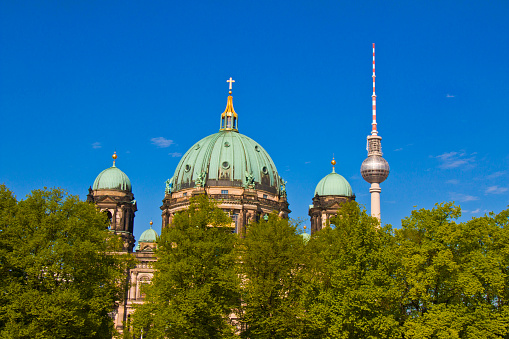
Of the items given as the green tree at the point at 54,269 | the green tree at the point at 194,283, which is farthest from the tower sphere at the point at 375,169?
the green tree at the point at 54,269

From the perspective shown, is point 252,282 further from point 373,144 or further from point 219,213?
point 373,144

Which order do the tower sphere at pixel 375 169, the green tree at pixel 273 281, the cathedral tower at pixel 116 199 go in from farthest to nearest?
1. the cathedral tower at pixel 116 199
2. the tower sphere at pixel 375 169
3. the green tree at pixel 273 281

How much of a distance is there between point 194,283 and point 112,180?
60235 mm

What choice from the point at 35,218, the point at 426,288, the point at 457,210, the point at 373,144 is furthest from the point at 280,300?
the point at 373,144

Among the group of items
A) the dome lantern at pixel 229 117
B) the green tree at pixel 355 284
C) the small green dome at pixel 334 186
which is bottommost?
the green tree at pixel 355 284

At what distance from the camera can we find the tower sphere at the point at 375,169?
103875 millimetres

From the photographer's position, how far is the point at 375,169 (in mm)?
103812

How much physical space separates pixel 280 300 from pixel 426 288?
13121 mm

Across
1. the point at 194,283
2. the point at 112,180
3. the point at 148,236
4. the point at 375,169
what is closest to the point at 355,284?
the point at 194,283

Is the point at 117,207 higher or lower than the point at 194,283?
higher

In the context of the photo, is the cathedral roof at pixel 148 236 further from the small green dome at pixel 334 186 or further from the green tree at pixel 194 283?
the green tree at pixel 194 283

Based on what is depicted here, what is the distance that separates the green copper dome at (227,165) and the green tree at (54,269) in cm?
5103

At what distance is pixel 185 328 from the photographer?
56.2 meters

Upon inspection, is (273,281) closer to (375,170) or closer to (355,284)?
(355,284)
